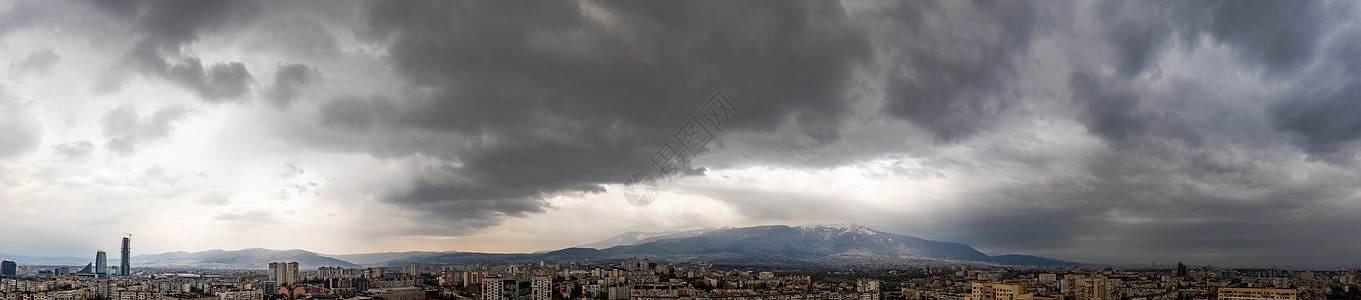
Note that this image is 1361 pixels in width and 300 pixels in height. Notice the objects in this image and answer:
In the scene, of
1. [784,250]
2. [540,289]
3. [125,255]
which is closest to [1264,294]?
[540,289]

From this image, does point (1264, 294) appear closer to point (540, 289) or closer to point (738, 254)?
point (540, 289)

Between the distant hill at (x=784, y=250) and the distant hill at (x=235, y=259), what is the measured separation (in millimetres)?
9674

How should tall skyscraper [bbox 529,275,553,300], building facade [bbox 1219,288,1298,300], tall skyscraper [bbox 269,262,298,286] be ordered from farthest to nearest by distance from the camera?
tall skyscraper [bbox 269,262,298,286]
tall skyscraper [bbox 529,275,553,300]
building facade [bbox 1219,288,1298,300]

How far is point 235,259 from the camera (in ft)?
310

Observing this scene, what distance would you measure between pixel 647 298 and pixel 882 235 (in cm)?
12069

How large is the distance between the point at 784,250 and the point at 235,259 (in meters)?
80.4

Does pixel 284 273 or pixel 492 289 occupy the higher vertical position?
pixel 492 289

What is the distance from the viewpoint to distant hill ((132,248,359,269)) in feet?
292

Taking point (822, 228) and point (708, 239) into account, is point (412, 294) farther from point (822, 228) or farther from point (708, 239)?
point (822, 228)

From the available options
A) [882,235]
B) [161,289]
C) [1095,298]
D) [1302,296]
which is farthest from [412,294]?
[882,235]

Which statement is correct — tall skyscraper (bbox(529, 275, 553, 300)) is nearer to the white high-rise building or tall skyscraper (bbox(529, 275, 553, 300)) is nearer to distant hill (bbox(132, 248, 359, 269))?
the white high-rise building

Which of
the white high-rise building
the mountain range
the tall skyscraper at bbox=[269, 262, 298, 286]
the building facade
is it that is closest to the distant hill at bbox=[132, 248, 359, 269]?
the mountain range

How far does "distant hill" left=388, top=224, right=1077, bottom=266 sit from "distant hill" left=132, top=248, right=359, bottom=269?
31.7 ft

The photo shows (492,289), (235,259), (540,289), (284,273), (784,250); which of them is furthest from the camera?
(784,250)
